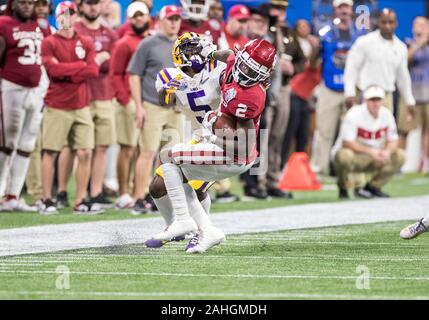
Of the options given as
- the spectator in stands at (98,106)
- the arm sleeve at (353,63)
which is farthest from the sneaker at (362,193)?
the spectator in stands at (98,106)

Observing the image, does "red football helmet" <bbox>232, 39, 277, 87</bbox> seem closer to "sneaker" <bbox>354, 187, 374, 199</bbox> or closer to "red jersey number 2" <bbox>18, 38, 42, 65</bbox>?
"red jersey number 2" <bbox>18, 38, 42, 65</bbox>

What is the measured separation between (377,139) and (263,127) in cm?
140

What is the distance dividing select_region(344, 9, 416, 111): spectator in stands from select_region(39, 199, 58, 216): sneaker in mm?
4370

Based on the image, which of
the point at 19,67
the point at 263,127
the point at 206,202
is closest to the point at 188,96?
the point at 206,202

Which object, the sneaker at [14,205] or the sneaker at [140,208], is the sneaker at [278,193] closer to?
the sneaker at [140,208]

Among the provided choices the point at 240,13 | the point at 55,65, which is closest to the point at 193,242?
the point at 55,65

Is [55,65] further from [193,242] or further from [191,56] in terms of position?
[193,242]

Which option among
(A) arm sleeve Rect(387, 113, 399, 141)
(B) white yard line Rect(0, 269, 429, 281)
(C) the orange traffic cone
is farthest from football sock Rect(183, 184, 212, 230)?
(C) the orange traffic cone

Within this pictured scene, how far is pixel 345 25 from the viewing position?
1584cm

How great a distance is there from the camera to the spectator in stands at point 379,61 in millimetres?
14984

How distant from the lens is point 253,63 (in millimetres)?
8633

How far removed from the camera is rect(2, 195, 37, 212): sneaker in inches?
479

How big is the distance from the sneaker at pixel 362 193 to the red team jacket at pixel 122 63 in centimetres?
315
